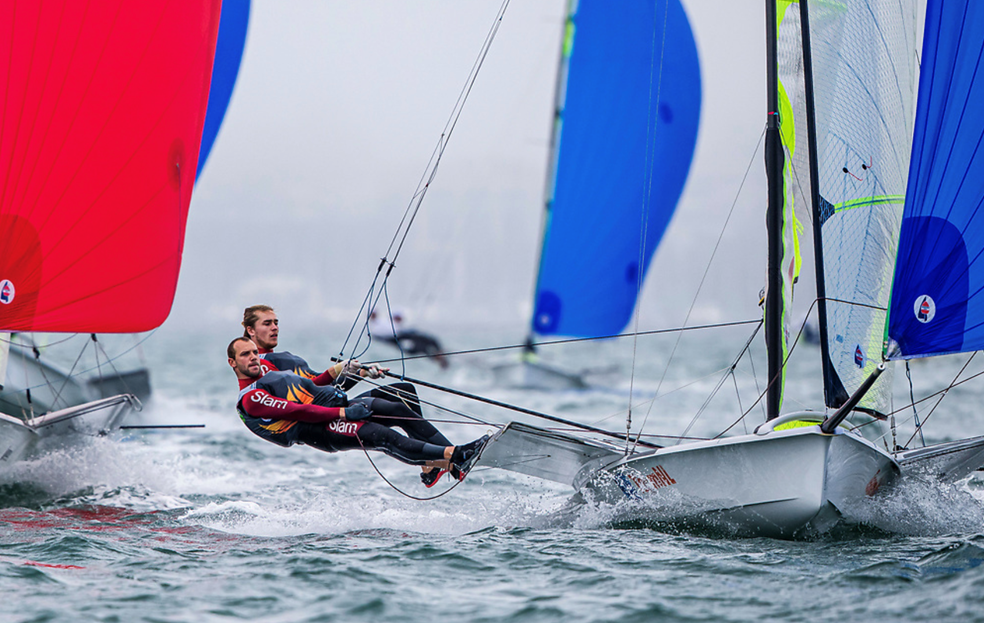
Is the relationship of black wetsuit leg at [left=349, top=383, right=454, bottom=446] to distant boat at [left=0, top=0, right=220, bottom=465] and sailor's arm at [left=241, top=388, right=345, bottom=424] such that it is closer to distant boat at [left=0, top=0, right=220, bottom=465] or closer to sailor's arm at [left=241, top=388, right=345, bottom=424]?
sailor's arm at [left=241, top=388, right=345, bottom=424]

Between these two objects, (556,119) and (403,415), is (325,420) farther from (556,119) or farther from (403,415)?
(556,119)

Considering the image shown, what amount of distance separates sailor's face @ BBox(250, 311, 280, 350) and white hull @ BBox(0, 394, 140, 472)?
1.42 m

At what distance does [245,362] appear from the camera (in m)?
4.74

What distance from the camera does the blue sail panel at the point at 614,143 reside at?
41.0 ft

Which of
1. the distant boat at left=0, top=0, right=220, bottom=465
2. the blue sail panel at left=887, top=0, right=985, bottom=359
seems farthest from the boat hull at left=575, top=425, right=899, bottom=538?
the distant boat at left=0, top=0, right=220, bottom=465

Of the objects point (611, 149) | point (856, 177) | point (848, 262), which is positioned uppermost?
point (611, 149)

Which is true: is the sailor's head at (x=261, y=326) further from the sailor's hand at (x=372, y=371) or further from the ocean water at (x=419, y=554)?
the ocean water at (x=419, y=554)

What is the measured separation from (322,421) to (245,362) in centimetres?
48

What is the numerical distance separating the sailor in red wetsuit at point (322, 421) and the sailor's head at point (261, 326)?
20 centimetres

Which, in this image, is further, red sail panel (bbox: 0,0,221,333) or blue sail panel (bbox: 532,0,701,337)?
blue sail panel (bbox: 532,0,701,337)

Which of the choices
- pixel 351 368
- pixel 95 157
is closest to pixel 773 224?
pixel 351 368

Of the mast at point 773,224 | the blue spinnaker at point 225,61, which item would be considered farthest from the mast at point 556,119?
the mast at point 773,224

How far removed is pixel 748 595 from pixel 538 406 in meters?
9.17

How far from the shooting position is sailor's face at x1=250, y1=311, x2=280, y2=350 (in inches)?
198
